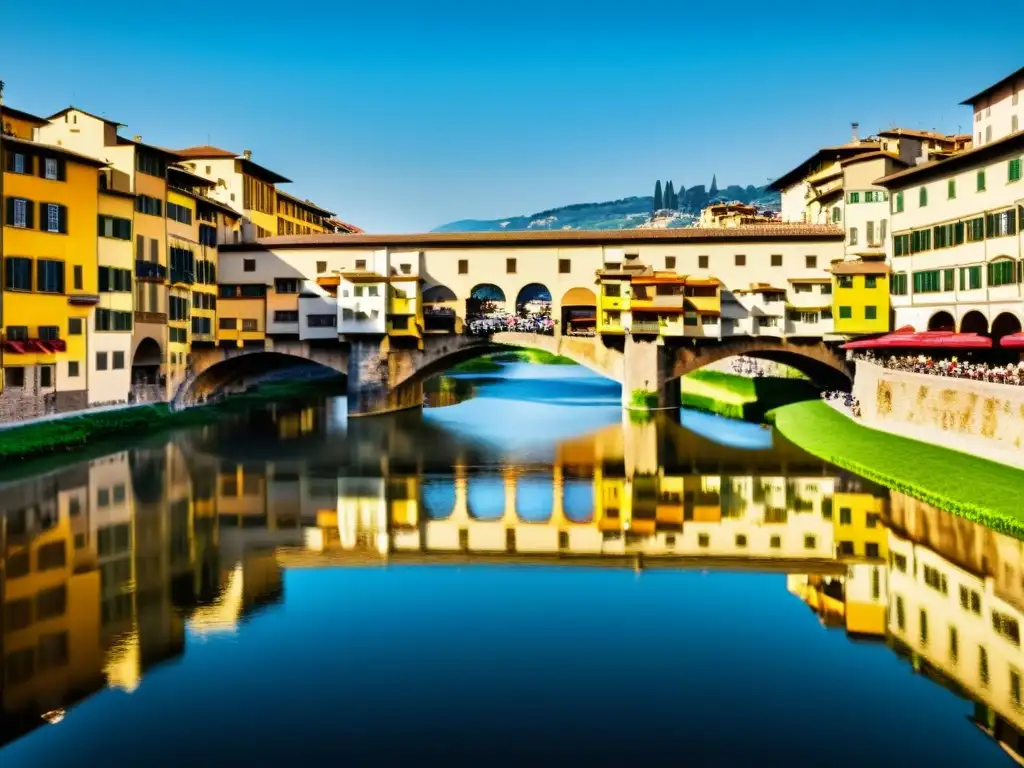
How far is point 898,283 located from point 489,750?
4736 cm

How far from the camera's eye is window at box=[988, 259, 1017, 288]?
143 feet

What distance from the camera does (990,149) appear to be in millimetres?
44750

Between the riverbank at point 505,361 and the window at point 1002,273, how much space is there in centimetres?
6809

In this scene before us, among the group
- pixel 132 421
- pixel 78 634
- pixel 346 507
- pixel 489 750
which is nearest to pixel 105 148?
pixel 132 421

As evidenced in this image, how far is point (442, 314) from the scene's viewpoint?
6331 centimetres

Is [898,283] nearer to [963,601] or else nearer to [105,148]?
[963,601]

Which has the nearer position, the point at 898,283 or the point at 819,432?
the point at 819,432

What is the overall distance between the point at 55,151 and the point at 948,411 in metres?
43.2

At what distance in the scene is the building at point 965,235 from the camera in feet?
144

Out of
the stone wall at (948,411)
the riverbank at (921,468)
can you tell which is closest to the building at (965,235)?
the stone wall at (948,411)

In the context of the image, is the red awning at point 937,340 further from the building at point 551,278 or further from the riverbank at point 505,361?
the riverbank at point 505,361

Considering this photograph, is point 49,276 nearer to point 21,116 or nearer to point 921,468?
point 21,116

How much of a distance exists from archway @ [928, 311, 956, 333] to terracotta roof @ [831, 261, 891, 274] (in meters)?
4.85

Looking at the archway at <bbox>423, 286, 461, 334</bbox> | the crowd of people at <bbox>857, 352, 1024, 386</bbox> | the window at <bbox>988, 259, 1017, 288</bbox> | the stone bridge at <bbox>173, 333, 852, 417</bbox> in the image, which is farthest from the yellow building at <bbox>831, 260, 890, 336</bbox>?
the archway at <bbox>423, 286, 461, 334</bbox>
